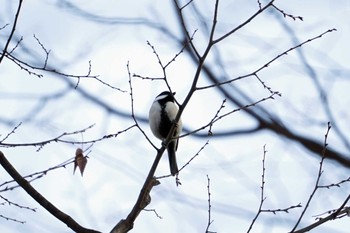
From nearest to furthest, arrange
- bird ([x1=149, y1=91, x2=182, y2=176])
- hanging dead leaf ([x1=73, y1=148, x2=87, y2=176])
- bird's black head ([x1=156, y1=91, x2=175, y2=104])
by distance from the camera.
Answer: hanging dead leaf ([x1=73, y1=148, x2=87, y2=176]) < bird ([x1=149, y1=91, x2=182, y2=176]) < bird's black head ([x1=156, y1=91, x2=175, y2=104])

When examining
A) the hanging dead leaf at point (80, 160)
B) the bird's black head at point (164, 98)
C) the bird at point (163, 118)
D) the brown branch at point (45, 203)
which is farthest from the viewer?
the bird's black head at point (164, 98)

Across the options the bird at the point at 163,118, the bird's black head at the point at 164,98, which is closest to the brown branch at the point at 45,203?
the bird at the point at 163,118

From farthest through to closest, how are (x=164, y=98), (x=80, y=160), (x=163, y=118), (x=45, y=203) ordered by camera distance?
(x=164, y=98)
(x=163, y=118)
(x=80, y=160)
(x=45, y=203)

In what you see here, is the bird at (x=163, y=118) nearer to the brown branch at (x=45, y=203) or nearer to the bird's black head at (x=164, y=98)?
the bird's black head at (x=164, y=98)

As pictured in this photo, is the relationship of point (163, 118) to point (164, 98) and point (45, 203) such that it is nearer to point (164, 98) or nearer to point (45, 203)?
point (164, 98)

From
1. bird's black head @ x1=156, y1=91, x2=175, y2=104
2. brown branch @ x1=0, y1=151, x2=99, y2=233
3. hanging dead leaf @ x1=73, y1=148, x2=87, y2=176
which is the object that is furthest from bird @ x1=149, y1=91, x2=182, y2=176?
brown branch @ x1=0, y1=151, x2=99, y2=233

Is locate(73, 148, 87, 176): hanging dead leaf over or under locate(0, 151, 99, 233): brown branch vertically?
over

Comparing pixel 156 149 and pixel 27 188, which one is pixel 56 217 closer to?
pixel 27 188

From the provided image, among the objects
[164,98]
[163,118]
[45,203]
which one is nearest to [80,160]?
[45,203]

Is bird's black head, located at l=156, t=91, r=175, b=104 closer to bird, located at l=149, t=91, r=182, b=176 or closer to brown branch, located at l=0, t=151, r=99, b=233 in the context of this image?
bird, located at l=149, t=91, r=182, b=176

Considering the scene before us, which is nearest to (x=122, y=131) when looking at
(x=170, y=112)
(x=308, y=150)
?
(x=308, y=150)

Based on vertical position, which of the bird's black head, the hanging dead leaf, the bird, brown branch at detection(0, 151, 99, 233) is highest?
the bird's black head

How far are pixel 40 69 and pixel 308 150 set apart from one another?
1.41 m

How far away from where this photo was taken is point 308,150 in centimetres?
287
